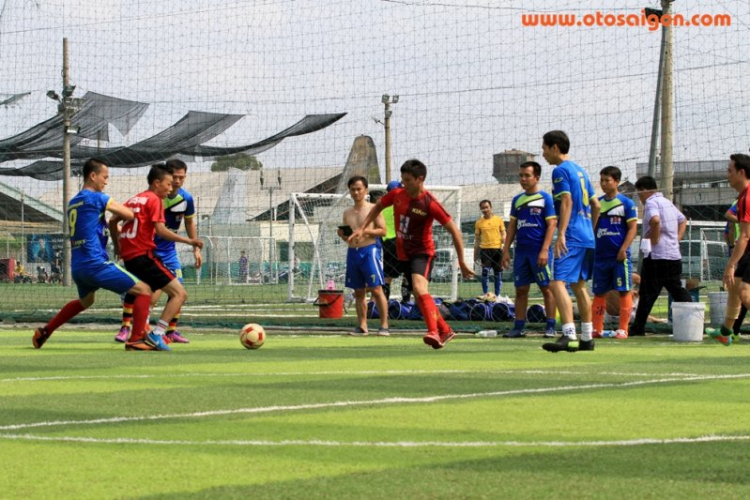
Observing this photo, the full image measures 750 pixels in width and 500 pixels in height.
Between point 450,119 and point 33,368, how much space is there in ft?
42.3

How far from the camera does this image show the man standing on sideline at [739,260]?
43.7 feet

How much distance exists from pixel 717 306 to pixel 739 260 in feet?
12.1

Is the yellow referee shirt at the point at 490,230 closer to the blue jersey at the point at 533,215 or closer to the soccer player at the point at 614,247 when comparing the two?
the soccer player at the point at 614,247

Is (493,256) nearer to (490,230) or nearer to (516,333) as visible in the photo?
(490,230)

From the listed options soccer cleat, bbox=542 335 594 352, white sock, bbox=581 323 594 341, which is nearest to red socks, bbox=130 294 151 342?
soccer cleat, bbox=542 335 594 352

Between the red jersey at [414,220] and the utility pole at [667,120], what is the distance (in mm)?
8336

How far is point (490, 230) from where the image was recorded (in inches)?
976

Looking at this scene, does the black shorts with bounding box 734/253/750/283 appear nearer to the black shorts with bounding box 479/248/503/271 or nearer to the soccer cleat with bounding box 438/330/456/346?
the soccer cleat with bounding box 438/330/456/346

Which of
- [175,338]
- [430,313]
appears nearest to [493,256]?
[175,338]

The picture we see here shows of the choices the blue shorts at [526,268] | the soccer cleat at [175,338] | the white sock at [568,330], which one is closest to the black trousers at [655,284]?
the blue shorts at [526,268]

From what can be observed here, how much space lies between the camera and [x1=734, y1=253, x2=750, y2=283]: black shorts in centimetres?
1351

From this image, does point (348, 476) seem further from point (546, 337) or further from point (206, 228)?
point (206, 228)

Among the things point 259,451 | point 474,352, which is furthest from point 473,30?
point 259,451

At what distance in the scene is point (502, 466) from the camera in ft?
16.3
